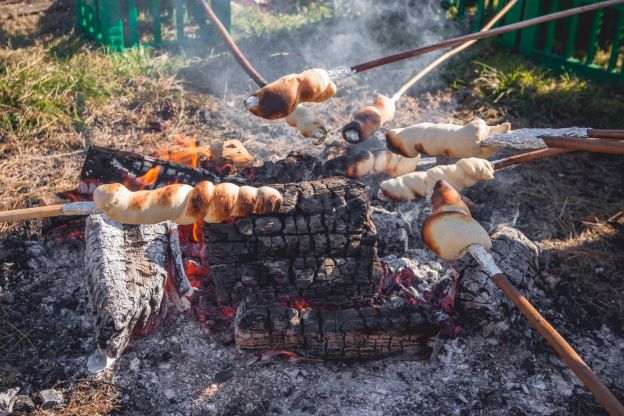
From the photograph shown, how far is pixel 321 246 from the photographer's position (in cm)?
361

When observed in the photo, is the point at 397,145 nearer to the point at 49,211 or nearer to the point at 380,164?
the point at 380,164

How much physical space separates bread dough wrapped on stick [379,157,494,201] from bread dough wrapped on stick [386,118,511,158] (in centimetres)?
26

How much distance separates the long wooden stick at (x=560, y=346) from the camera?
104 inches

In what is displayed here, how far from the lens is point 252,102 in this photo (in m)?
3.75

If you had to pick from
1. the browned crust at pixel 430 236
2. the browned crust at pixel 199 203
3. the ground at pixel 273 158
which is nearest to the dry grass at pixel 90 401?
the ground at pixel 273 158

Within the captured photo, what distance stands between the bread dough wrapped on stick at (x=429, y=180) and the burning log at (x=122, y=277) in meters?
1.76

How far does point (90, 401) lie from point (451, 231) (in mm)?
2285

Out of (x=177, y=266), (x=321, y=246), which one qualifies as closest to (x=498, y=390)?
(x=321, y=246)

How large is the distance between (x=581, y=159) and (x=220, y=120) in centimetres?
360

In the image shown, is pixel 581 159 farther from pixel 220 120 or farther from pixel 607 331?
pixel 220 120

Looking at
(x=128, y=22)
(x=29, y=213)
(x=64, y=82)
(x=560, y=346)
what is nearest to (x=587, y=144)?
(x=560, y=346)

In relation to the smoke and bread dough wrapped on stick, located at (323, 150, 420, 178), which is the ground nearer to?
the smoke

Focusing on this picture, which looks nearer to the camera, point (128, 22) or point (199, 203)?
point (199, 203)

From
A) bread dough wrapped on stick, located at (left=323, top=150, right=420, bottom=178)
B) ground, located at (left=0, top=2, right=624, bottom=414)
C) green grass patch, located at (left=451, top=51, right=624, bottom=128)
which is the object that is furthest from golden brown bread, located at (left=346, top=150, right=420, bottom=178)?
green grass patch, located at (left=451, top=51, right=624, bottom=128)
